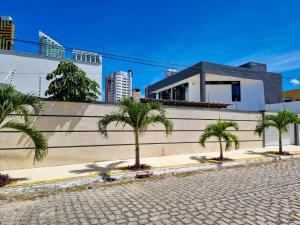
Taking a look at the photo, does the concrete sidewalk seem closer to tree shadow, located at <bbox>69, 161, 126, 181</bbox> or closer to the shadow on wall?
tree shadow, located at <bbox>69, 161, 126, 181</bbox>

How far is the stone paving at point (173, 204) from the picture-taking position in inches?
162

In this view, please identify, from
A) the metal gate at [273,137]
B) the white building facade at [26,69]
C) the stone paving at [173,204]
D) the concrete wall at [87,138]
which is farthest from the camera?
the white building facade at [26,69]

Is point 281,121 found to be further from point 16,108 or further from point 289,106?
point 289,106

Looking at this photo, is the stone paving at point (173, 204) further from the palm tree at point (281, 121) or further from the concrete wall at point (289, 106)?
the concrete wall at point (289, 106)

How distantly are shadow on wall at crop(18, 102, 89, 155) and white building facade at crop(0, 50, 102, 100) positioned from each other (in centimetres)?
1005

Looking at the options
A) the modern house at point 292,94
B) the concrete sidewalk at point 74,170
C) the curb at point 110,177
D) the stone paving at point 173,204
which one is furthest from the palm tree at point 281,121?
the modern house at point 292,94

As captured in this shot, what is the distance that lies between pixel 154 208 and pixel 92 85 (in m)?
6.17

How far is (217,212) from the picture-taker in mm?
4371

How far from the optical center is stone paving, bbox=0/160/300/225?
4117mm

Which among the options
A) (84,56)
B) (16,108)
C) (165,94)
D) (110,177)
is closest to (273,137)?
(110,177)

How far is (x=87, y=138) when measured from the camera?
30.8 feet

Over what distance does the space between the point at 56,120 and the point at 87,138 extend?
4.33 ft

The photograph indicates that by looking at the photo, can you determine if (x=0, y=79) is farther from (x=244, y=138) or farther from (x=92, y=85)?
(x=244, y=138)

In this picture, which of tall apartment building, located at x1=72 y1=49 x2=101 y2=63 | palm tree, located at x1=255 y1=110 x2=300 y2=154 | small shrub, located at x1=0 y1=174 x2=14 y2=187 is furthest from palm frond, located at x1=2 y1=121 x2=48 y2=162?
tall apartment building, located at x1=72 y1=49 x2=101 y2=63
